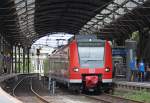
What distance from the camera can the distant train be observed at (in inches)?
1208

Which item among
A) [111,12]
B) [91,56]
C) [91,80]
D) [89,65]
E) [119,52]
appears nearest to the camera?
[91,80]

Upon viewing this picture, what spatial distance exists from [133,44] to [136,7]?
4.43 meters

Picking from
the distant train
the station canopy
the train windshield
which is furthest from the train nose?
the station canopy

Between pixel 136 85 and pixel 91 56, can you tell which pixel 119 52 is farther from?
pixel 91 56

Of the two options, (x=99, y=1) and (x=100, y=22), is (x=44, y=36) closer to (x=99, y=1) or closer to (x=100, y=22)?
(x=100, y=22)

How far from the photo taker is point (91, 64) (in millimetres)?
31031

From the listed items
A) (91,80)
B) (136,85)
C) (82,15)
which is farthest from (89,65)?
(82,15)

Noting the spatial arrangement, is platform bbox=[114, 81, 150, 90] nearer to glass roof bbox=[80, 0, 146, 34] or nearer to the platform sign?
glass roof bbox=[80, 0, 146, 34]

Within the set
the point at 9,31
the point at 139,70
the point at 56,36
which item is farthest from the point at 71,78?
the point at 56,36

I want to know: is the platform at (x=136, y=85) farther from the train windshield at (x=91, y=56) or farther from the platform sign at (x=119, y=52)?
the platform sign at (x=119, y=52)

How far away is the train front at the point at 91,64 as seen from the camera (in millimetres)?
30656

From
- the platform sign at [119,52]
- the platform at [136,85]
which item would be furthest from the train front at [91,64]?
the platform sign at [119,52]

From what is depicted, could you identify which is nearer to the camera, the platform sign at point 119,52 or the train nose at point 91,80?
the train nose at point 91,80

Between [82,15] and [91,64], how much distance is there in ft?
92.3
